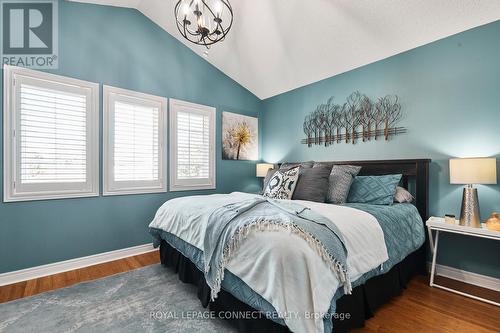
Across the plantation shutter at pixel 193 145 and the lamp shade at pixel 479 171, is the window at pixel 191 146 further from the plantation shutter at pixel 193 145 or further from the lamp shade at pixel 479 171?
the lamp shade at pixel 479 171

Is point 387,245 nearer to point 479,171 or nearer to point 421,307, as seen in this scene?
point 421,307

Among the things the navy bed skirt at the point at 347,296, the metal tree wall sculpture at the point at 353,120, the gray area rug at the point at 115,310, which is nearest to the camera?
the navy bed skirt at the point at 347,296

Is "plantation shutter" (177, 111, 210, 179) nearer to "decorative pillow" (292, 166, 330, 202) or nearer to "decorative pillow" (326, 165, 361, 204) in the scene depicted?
"decorative pillow" (292, 166, 330, 202)

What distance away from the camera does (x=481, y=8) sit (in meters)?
2.08

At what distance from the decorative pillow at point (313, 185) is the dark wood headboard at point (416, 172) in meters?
0.76

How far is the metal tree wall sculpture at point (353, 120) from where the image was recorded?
2848mm

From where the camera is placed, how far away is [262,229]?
1324 mm

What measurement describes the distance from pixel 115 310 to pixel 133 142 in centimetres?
201

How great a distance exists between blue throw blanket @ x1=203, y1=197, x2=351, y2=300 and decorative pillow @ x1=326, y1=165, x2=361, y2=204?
1067 mm

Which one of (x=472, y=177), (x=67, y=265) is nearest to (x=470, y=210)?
(x=472, y=177)

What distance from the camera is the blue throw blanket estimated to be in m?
1.25

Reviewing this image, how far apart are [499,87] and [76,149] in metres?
4.47

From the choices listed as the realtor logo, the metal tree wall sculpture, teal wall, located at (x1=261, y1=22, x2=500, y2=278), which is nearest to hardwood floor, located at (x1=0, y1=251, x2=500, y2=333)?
teal wall, located at (x1=261, y1=22, x2=500, y2=278)

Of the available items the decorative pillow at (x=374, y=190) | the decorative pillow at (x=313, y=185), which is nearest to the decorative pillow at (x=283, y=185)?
the decorative pillow at (x=313, y=185)
